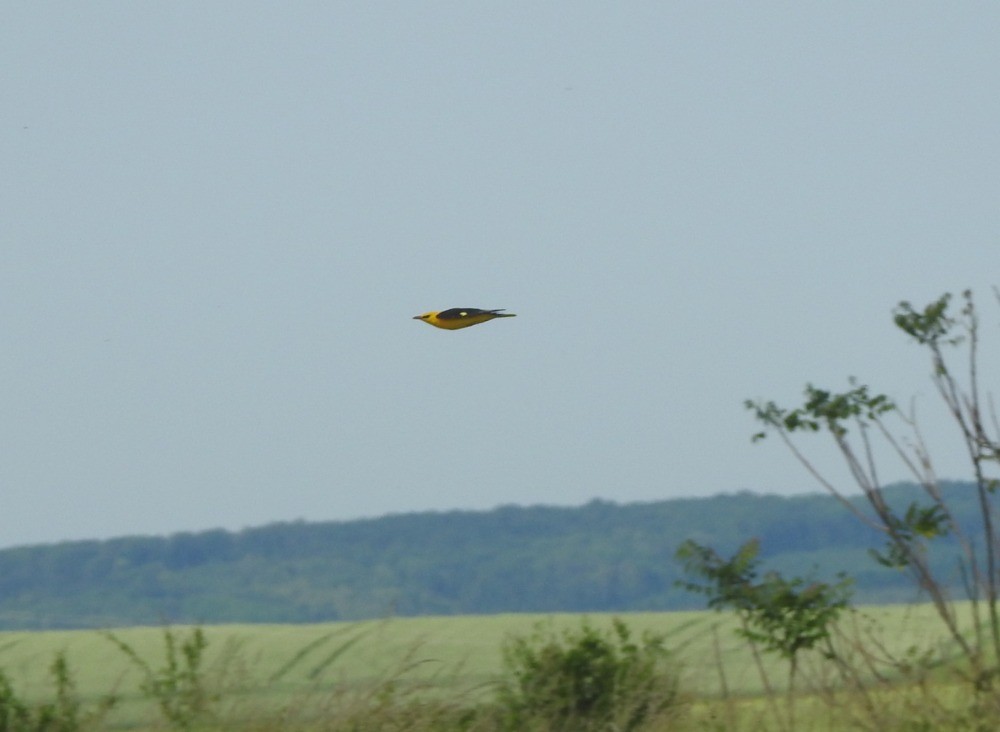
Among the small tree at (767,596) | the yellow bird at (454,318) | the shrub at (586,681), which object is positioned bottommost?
the shrub at (586,681)

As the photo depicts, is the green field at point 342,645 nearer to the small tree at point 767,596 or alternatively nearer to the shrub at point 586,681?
the small tree at point 767,596

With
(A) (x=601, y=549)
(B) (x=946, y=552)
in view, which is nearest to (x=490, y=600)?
(A) (x=601, y=549)

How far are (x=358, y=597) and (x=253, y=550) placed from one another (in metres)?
8.87

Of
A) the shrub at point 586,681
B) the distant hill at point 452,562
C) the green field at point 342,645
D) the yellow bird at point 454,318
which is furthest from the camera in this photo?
the distant hill at point 452,562

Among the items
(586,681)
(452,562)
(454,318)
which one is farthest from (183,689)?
(452,562)

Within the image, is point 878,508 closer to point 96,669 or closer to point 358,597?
point 96,669

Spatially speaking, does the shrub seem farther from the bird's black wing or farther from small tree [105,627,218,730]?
the bird's black wing

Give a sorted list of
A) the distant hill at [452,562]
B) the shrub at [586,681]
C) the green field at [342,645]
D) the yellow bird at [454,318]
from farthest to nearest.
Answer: the distant hill at [452,562] → the green field at [342,645] → the shrub at [586,681] → the yellow bird at [454,318]

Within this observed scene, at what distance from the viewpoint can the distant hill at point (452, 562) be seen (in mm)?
50594

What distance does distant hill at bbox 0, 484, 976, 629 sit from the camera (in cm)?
5059

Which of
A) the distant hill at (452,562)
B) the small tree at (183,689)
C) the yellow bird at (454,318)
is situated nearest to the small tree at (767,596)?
the small tree at (183,689)

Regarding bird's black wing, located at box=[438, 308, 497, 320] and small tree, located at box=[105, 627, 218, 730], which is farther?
small tree, located at box=[105, 627, 218, 730]

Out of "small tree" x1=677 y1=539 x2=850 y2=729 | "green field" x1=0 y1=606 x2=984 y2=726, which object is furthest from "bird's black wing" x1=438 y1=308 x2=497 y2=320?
"green field" x1=0 y1=606 x2=984 y2=726

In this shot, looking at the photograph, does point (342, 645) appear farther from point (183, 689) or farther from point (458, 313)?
point (458, 313)
